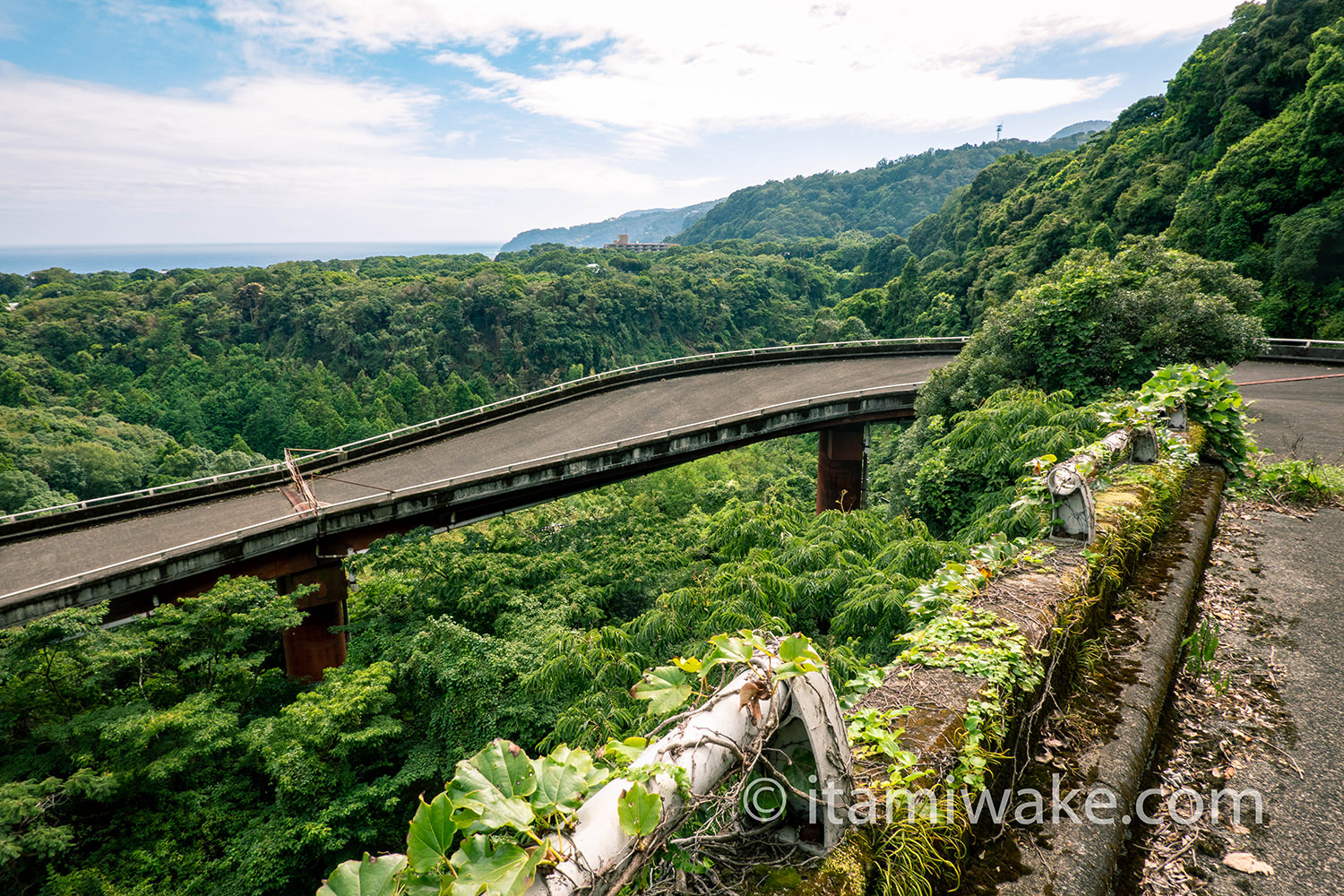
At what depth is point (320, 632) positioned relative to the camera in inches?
532

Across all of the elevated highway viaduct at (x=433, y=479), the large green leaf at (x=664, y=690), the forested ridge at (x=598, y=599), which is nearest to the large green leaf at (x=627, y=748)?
the large green leaf at (x=664, y=690)

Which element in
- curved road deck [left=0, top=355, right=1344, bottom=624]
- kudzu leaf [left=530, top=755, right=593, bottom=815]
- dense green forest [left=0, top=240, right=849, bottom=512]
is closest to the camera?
kudzu leaf [left=530, top=755, right=593, bottom=815]

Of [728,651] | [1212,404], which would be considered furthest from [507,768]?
[1212,404]

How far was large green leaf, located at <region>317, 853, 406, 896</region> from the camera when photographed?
4.54 feet

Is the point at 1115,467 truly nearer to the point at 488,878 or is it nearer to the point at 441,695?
the point at 488,878

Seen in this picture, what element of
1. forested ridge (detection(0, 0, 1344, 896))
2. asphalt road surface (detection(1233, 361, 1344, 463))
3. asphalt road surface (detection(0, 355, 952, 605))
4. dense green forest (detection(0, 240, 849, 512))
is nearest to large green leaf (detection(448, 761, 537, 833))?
forested ridge (detection(0, 0, 1344, 896))

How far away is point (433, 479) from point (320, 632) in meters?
3.89

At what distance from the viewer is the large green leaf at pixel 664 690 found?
188 cm

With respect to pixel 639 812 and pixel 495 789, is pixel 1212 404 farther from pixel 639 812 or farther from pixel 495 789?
pixel 495 789

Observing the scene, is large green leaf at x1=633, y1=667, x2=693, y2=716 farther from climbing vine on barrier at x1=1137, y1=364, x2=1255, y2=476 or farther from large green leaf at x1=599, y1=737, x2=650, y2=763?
climbing vine on barrier at x1=1137, y1=364, x2=1255, y2=476

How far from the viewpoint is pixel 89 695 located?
9.23 m

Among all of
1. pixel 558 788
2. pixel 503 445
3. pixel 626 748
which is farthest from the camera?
pixel 503 445

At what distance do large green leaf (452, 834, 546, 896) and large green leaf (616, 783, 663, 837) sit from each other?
0.20m

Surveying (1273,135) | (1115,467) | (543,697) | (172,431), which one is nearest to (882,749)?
(1115,467)
